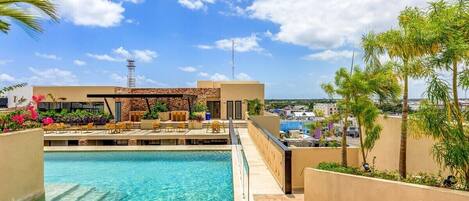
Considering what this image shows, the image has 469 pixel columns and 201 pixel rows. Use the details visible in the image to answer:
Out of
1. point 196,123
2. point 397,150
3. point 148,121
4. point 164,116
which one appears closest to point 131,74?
point 164,116

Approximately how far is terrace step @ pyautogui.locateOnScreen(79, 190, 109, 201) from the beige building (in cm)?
1704

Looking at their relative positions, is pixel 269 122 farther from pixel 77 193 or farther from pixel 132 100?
pixel 132 100

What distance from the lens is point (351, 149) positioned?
948 centimetres

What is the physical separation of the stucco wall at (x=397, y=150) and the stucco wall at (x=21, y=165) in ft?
25.5

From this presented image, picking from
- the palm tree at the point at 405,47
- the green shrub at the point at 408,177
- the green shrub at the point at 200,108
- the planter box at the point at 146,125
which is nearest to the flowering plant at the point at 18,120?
the green shrub at the point at 408,177

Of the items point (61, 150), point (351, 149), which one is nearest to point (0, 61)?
point (351, 149)

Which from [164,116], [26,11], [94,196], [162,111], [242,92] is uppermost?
[26,11]

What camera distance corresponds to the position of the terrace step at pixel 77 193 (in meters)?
8.73

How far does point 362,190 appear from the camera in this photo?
5523mm

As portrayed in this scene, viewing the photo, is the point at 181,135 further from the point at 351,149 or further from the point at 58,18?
the point at 58,18

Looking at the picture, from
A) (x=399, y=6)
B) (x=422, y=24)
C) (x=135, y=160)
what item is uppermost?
(x=399, y=6)

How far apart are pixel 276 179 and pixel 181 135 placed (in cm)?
1022

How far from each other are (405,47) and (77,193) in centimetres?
843

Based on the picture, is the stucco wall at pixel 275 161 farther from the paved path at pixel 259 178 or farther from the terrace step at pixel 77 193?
the terrace step at pixel 77 193
